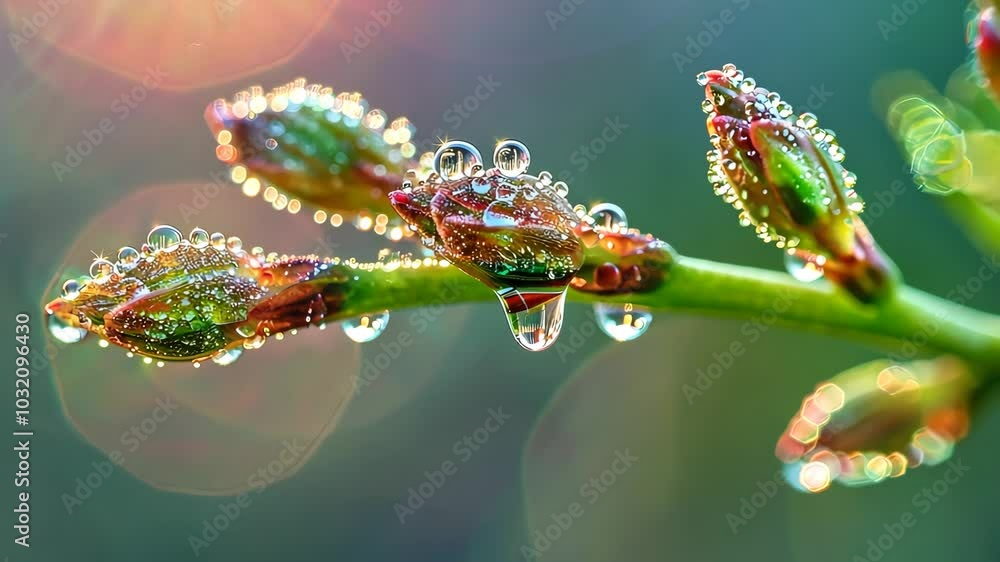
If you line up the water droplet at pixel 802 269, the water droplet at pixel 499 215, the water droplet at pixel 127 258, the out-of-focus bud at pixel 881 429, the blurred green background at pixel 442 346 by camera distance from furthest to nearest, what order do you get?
the blurred green background at pixel 442 346 < the out-of-focus bud at pixel 881 429 < the water droplet at pixel 802 269 < the water droplet at pixel 127 258 < the water droplet at pixel 499 215

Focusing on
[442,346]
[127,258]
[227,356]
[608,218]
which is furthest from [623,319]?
[442,346]

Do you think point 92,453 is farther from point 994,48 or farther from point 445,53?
point 994,48

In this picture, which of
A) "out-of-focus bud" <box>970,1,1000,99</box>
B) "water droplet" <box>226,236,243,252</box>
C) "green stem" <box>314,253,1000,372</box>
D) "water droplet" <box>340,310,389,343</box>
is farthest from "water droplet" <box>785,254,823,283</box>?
"water droplet" <box>226,236,243,252</box>

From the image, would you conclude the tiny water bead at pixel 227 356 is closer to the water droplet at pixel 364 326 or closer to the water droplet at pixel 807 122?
the water droplet at pixel 364 326

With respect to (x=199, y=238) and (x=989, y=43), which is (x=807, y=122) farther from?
(x=199, y=238)

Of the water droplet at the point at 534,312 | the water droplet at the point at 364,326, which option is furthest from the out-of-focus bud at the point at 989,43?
the water droplet at the point at 364,326

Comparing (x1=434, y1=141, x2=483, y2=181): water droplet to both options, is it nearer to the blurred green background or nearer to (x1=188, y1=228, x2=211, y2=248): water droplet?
(x1=188, y1=228, x2=211, y2=248): water droplet
